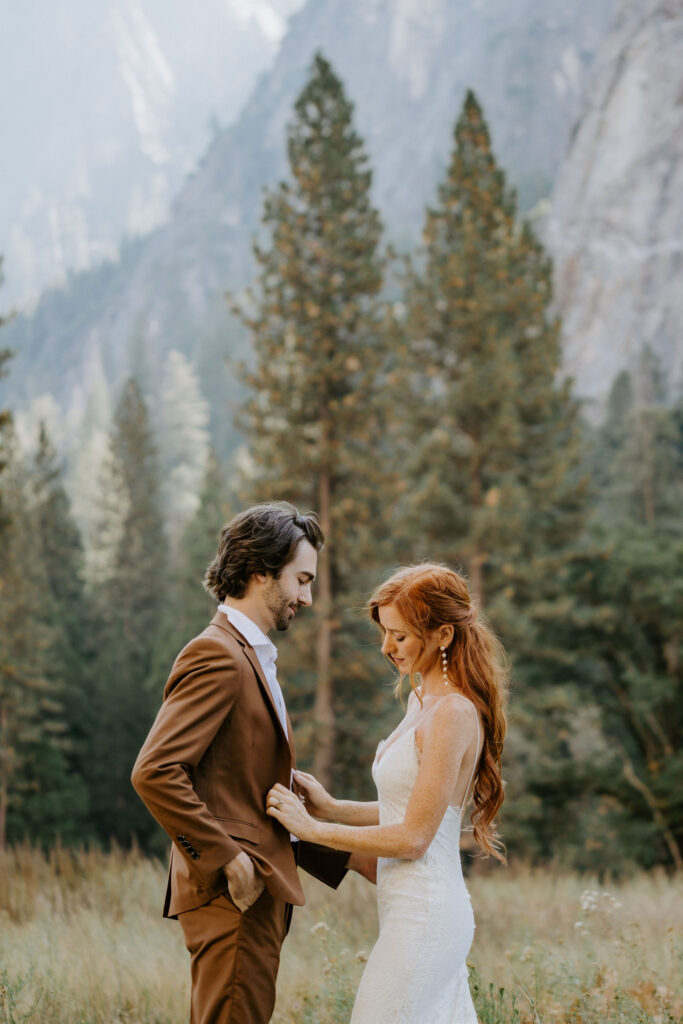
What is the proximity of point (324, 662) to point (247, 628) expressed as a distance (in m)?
18.5

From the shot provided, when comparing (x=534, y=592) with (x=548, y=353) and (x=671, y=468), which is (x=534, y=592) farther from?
(x=671, y=468)

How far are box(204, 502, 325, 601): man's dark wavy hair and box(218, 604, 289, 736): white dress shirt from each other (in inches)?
3.6

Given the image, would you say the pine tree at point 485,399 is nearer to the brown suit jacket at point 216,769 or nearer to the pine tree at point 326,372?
the pine tree at point 326,372

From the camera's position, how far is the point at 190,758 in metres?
2.80

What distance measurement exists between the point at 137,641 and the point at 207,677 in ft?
132

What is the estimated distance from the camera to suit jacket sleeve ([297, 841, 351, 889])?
11.4ft

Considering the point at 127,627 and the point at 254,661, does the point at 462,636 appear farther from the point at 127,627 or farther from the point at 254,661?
the point at 127,627

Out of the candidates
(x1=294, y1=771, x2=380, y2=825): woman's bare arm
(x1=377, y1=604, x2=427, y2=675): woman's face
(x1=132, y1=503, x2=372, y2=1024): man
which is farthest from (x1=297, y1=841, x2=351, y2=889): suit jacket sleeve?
(x1=377, y1=604, x2=427, y2=675): woman's face

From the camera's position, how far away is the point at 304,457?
72.4 feet

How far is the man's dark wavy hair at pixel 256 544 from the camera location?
3.16 m

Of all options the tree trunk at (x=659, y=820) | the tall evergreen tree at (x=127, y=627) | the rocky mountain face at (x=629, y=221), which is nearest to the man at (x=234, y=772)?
the tree trunk at (x=659, y=820)

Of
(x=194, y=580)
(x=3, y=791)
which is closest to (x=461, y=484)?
(x=3, y=791)

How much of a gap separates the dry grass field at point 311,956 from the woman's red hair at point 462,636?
A: 0.69 m

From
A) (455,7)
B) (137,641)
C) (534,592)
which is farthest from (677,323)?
(455,7)
